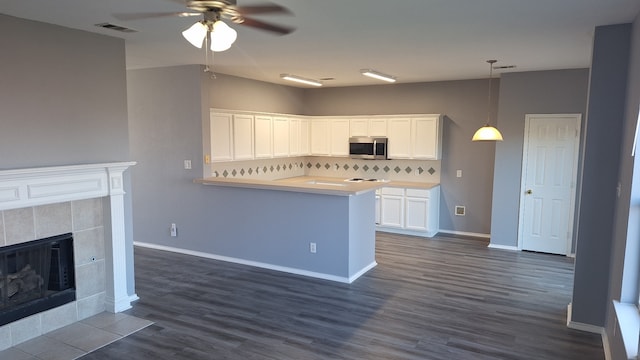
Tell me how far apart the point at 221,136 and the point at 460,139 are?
157 inches

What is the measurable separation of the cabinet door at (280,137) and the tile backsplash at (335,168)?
1.08 feet

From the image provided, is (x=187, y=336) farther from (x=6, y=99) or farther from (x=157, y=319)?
(x=6, y=99)

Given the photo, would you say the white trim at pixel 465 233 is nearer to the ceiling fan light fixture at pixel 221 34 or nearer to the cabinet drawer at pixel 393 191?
the cabinet drawer at pixel 393 191

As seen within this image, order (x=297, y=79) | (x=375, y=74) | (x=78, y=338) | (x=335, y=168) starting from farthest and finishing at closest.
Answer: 1. (x=335, y=168)
2. (x=297, y=79)
3. (x=375, y=74)
4. (x=78, y=338)

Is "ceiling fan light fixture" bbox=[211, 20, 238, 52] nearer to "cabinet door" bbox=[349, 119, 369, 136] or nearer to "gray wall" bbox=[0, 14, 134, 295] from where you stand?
"gray wall" bbox=[0, 14, 134, 295]

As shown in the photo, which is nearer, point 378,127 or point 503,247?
point 503,247

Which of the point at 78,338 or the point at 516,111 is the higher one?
the point at 516,111

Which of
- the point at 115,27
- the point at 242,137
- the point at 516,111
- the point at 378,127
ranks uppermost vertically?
the point at 115,27

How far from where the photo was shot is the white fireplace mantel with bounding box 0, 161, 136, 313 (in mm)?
3381

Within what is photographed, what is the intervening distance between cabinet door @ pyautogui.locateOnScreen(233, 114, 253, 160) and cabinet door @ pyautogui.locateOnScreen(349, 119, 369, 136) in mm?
2106

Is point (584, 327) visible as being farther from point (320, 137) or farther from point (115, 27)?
point (320, 137)

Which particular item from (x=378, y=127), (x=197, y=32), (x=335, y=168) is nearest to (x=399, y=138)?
(x=378, y=127)

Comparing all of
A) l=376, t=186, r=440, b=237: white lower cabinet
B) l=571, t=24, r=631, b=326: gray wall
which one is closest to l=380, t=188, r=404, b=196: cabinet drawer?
l=376, t=186, r=440, b=237: white lower cabinet

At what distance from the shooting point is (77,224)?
396 centimetres
